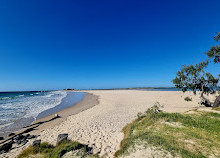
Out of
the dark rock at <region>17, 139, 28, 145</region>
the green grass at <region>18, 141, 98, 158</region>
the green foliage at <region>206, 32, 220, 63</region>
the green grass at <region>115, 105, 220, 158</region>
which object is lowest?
the dark rock at <region>17, 139, 28, 145</region>

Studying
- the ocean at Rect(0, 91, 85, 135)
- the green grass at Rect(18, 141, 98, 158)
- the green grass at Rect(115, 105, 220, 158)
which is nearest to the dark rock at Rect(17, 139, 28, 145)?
the green grass at Rect(18, 141, 98, 158)

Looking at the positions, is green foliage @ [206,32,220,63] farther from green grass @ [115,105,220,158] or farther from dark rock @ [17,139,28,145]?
dark rock @ [17,139,28,145]

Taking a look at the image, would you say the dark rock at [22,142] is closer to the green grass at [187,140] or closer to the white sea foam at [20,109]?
the white sea foam at [20,109]

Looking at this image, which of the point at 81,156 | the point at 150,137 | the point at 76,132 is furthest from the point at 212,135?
the point at 76,132

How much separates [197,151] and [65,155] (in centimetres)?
608

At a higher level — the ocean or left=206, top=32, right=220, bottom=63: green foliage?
left=206, top=32, right=220, bottom=63: green foliage

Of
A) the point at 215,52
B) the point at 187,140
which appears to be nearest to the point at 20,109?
the point at 187,140

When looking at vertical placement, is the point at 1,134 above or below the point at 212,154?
below

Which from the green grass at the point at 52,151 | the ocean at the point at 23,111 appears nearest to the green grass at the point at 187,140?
the green grass at the point at 52,151

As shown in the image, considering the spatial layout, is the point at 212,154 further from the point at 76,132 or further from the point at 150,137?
the point at 76,132

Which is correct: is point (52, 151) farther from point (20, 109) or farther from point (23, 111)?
point (20, 109)

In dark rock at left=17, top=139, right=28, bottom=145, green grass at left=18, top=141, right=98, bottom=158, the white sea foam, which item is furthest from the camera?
the white sea foam

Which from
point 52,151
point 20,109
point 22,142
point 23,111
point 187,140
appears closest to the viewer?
point 187,140

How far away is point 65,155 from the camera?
487cm
